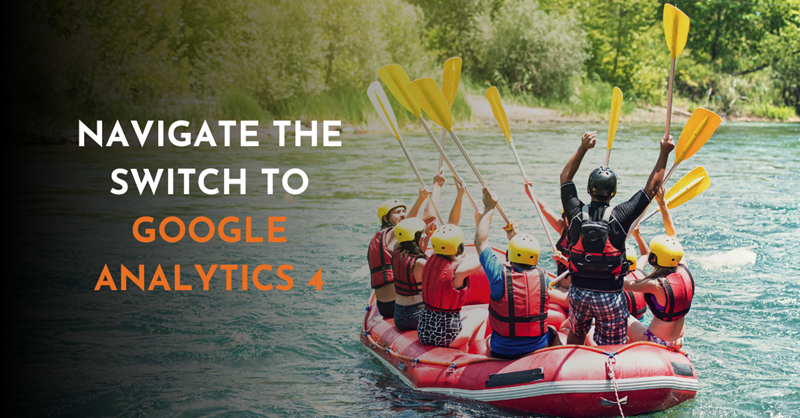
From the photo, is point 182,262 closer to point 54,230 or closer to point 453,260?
point 54,230

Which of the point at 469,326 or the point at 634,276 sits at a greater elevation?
the point at 634,276

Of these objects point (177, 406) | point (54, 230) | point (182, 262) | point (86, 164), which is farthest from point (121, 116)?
point (177, 406)

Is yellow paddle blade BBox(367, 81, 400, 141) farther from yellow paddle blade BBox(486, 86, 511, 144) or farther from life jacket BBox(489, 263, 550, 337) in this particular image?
life jacket BBox(489, 263, 550, 337)

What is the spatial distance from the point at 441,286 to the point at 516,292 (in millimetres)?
594

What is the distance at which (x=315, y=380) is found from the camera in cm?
511

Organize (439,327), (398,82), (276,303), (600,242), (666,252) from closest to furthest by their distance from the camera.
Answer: (600,242) → (666,252) → (439,327) → (398,82) → (276,303)

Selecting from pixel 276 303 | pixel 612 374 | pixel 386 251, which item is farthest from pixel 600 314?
pixel 276 303

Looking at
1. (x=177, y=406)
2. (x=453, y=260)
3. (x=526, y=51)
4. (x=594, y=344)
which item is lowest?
(x=177, y=406)

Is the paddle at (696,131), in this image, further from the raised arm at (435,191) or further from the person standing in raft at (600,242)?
the raised arm at (435,191)

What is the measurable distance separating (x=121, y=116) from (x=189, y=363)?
15871mm

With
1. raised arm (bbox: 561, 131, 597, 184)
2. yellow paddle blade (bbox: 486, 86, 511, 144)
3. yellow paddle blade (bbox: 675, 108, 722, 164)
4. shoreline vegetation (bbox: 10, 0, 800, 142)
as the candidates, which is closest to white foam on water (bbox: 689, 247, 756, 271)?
yellow paddle blade (bbox: 675, 108, 722, 164)

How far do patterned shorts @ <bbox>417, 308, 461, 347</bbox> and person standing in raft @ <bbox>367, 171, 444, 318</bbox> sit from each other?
636 mm

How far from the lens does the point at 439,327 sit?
15.0 ft

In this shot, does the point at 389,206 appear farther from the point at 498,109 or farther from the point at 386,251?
the point at 498,109
